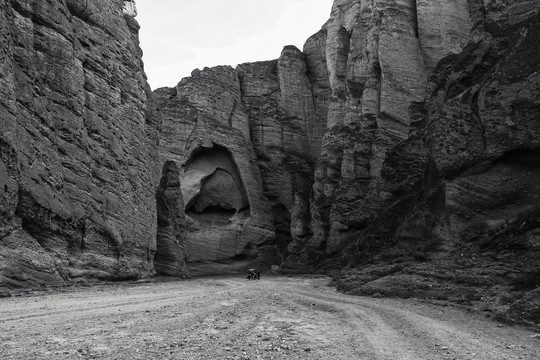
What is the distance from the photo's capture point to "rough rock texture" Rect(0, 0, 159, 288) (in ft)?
72.2

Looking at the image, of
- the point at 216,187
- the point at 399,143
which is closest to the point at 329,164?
the point at 399,143

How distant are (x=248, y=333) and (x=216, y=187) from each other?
→ 2044 inches

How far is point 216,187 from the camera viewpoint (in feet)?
203

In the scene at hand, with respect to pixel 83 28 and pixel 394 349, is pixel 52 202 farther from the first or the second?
pixel 394 349

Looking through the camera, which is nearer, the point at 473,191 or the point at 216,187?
the point at 473,191

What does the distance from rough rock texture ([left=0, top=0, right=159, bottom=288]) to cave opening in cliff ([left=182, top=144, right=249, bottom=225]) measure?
22.6m

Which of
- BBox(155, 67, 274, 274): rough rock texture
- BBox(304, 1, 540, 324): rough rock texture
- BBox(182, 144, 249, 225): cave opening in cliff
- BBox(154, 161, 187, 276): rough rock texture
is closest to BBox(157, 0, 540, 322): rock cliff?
BBox(304, 1, 540, 324): rough rock texture

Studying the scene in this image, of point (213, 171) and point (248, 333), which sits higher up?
point (213, 171)

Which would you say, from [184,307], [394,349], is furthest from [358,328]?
[184,307]

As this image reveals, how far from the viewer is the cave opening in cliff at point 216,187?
61.0m

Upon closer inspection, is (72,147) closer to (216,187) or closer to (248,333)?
(248,333)

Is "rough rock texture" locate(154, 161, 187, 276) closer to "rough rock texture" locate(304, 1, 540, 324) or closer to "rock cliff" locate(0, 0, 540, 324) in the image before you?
"rock cliff" locate(0, 0, 540, 324)

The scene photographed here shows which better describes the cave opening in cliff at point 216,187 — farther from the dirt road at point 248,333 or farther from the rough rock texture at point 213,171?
the dirt road at point 248,333

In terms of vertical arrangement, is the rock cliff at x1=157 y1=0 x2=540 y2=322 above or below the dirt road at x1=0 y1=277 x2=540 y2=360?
above
